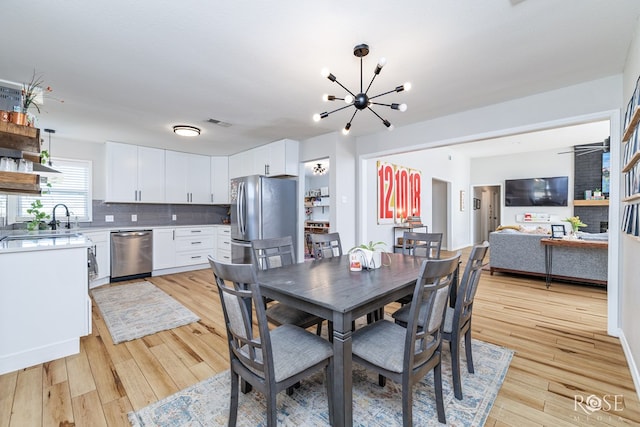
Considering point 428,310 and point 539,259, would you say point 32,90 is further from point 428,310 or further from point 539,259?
point 539,259

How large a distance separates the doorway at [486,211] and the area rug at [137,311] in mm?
9268

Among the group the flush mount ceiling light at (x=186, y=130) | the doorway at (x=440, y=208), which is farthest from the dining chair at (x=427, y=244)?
the doorway at (x=440, y=208)

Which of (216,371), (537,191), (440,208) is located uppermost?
(537,191)

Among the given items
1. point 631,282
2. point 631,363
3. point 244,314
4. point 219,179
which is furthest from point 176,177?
point 631,363

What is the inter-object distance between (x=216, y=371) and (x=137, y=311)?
1804 millimetres

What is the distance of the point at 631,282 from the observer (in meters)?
2.10

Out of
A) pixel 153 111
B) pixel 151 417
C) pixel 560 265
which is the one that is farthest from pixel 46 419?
pixel 560 265

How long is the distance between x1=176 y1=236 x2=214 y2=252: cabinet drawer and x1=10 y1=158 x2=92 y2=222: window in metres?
1.48

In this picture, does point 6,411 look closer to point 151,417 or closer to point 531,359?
point 151,417

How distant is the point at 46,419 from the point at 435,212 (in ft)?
28.2

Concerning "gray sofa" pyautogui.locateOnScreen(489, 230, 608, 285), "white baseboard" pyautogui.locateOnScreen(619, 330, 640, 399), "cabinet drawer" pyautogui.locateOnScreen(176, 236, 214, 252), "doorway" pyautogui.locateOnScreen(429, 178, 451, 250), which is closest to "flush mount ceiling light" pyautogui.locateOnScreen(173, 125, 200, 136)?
"cabinet drawer" pyautogui.locateOnScreen(176, 236, 214, 252)

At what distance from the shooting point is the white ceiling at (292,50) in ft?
5.59

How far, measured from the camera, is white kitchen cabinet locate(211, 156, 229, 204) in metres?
5.85

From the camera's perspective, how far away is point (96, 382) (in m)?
1.96
